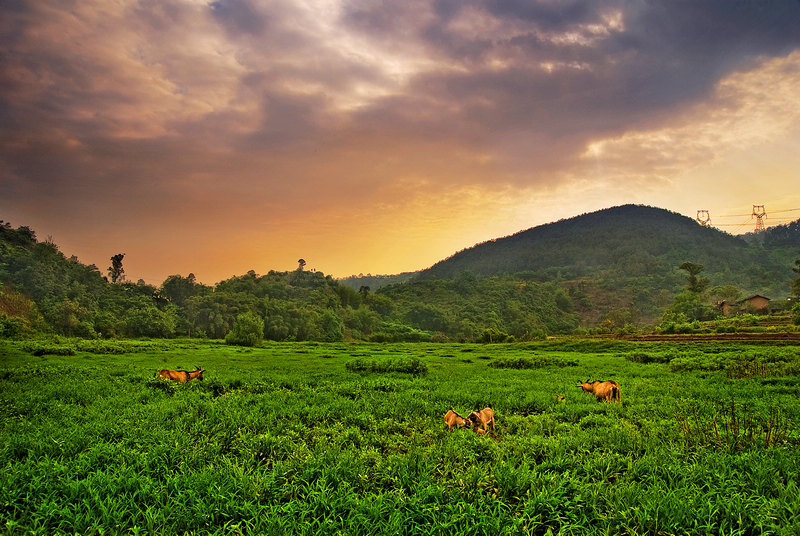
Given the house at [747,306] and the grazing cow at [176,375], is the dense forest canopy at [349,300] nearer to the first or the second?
the house at [747,306]

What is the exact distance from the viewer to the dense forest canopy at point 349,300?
253ft

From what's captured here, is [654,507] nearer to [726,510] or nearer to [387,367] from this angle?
[726,510]

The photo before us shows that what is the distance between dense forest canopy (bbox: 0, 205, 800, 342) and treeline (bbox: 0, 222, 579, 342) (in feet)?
1.06

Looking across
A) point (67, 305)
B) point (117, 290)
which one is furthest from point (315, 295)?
point (67, 305)

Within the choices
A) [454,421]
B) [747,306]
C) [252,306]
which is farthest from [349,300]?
[454,421]

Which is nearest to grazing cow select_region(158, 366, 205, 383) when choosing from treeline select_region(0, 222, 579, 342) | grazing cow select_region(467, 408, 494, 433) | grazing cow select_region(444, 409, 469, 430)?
grazing cow select_region(444, 409, 469, 430)

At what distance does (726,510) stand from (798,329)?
5380 cm

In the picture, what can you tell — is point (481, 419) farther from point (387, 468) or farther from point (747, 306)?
point (747, 306)

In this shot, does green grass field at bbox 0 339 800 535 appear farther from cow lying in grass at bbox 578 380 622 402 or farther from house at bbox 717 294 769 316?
house at bbox 717 294 769 316

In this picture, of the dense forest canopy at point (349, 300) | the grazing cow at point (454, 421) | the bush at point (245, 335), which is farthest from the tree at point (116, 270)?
the grazing cow at point (454, 421)

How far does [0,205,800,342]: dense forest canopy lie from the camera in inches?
3039

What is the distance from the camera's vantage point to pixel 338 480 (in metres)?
5.20

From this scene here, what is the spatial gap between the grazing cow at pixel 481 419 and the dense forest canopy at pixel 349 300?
6087cm

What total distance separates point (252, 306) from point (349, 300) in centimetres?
4669
